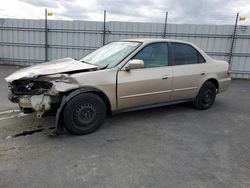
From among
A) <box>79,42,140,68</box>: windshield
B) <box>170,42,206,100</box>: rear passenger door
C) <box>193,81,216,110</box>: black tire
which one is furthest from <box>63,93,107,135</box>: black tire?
<box>193,81,216,110</box>: black tire

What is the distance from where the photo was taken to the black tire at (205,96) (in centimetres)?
491

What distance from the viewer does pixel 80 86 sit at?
131 inches

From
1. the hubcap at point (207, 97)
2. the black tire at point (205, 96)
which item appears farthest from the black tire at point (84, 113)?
the hubcap at point (207, 97)

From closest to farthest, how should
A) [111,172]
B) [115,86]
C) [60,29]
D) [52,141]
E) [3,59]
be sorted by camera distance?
1. [111,172]
2. [52,141]
3. [115,86]
4. [60,29]
5. [3,59]

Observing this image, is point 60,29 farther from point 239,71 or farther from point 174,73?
point 239,71

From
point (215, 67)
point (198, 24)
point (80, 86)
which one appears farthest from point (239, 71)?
point (80, 86)

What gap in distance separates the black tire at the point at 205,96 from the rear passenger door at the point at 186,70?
220mm

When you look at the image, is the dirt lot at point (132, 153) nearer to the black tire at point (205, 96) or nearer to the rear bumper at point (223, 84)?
the black tire at point (205, 96)

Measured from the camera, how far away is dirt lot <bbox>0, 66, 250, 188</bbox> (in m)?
2.39

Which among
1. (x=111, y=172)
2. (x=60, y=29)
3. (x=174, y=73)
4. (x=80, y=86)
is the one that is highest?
(x=60, y=29)

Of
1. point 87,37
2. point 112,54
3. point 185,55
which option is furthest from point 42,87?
point 87,37

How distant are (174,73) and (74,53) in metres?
7.76

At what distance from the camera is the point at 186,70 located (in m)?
4.46

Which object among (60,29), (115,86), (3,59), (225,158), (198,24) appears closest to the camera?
(225,158)
